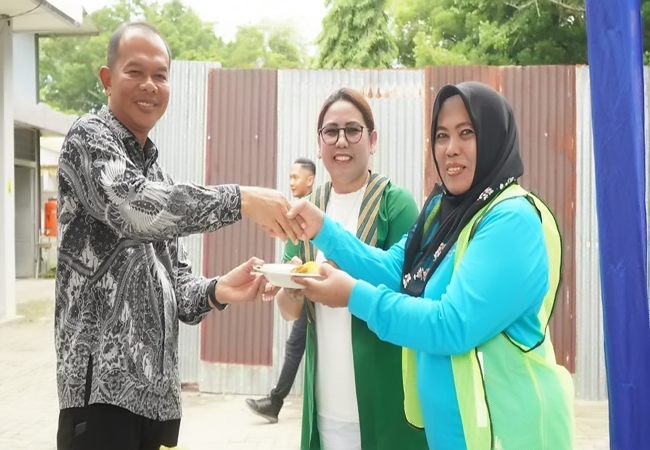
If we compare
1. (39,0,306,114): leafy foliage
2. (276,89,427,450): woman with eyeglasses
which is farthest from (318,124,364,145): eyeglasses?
(39,0,306,114): leafy foliage

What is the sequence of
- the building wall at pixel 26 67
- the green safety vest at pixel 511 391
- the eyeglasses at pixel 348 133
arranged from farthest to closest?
the building wall at pixel 26 67, the eyeglasses at pixel 348 133, the green safety vest at pixel 511 391

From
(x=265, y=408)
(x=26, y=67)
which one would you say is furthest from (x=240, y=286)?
(x=26, y=67)

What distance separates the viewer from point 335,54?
2242 centimetres

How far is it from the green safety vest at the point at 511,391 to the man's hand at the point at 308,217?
2.15 feet

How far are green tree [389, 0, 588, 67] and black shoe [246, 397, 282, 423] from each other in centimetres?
1125

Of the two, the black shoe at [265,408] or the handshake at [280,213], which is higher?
the handshake at [280,213]

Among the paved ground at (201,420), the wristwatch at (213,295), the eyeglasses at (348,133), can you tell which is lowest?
the paved ground at (201,420)

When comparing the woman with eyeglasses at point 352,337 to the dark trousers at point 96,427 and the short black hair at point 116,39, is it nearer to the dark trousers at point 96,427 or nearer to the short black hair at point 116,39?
the dark trousers at point 96,427

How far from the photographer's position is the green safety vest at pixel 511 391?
180 centimetres

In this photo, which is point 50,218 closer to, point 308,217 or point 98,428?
point 308,217

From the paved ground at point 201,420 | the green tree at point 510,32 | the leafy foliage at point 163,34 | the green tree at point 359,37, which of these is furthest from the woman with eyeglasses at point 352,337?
the leafy foliage at point 163,34

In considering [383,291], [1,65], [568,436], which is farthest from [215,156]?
[1,65]

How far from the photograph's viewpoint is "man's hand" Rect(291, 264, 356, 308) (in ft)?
6.73

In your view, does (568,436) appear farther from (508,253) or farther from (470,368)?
(508,253)
